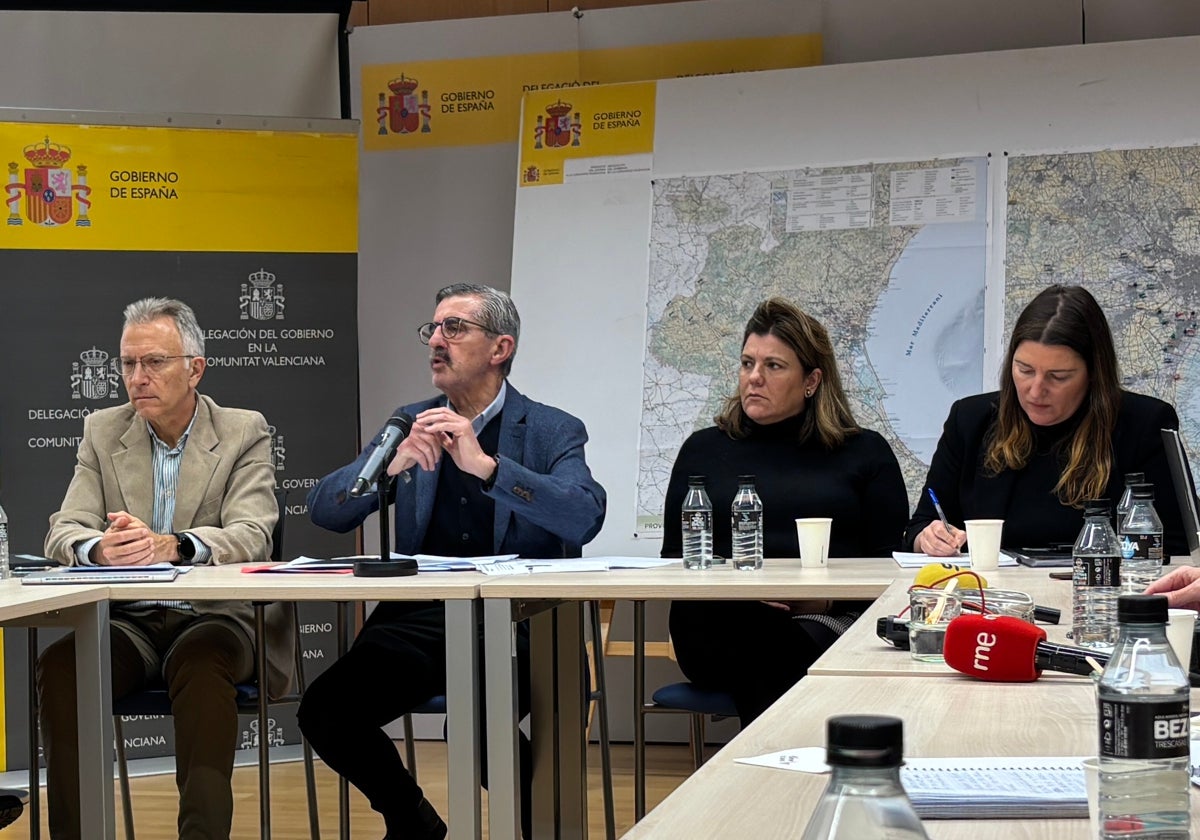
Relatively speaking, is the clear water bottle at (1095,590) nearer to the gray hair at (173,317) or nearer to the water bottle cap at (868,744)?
the water bottle cap at (868,744)

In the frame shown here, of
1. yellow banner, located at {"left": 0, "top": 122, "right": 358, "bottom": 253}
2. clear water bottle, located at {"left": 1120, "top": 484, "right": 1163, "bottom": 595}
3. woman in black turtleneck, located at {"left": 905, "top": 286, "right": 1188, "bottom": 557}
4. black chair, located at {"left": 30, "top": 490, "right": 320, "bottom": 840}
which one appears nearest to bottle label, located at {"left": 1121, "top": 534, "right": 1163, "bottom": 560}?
clear water bottle, located at {"left": 1120, "top": 484, "right": 1163, "bottom": 595}

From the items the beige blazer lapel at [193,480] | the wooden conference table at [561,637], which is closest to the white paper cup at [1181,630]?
the wooden conference table at [561,637]

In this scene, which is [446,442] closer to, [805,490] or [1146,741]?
[805,490]

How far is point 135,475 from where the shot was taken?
3283 millimetres

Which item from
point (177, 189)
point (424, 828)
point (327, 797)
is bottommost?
point (327, 797)

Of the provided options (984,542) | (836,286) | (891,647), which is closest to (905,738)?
(891,647)

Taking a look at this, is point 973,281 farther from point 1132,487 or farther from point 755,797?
point 755,797

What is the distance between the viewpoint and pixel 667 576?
267cm

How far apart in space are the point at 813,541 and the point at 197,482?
1395mm

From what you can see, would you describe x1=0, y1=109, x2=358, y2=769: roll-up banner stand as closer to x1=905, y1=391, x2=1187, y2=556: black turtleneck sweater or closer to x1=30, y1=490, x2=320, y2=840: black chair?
x1=30, y1=490, x2=320, y2=840: black chair

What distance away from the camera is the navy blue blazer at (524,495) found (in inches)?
123

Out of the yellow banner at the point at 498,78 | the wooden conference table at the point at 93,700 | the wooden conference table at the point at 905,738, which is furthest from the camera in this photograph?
the yellow banner at the point at 498,78

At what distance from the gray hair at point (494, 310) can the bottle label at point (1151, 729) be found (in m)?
2.64

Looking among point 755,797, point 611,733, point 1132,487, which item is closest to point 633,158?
point 611,733
